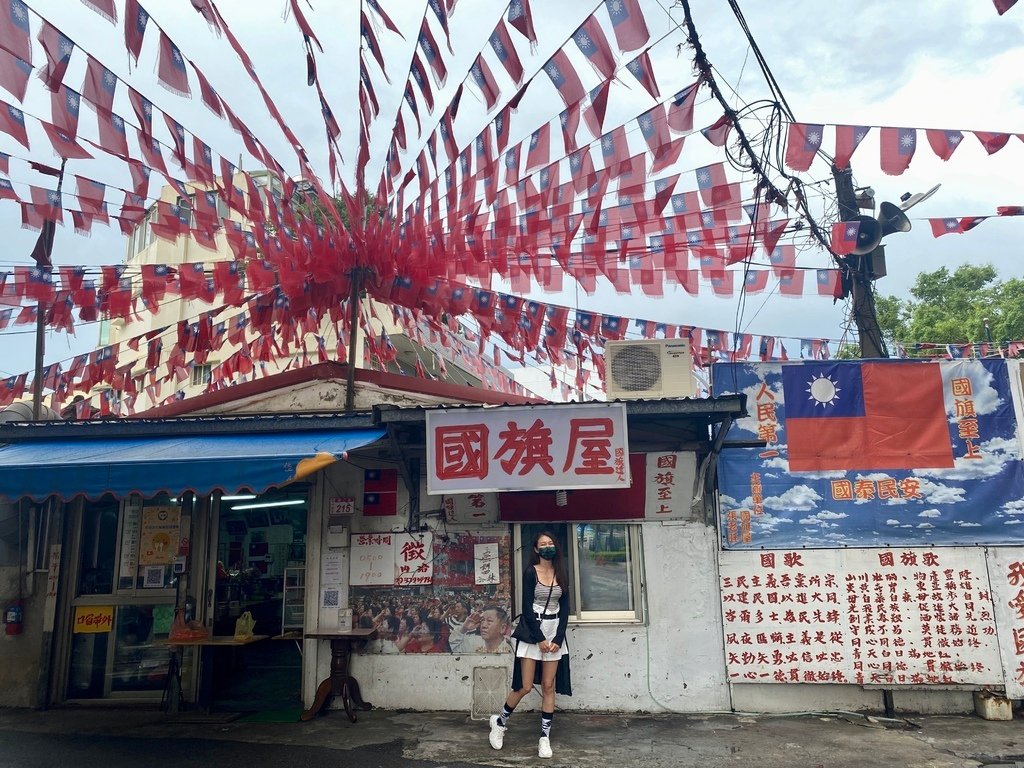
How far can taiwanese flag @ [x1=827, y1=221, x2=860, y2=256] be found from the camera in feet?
26.8

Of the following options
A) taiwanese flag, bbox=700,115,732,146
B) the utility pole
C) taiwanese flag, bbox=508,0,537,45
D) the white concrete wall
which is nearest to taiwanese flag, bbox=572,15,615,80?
taiwanese flag, bbox=508,0,537,45

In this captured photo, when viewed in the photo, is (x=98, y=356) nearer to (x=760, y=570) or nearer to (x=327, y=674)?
(x=327, y=674)

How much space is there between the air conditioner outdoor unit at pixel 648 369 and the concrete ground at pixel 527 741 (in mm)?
3385

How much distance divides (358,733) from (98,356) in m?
7.96

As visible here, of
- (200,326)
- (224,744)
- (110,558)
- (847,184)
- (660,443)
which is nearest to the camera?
(224,744)

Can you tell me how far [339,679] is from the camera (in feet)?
24.6

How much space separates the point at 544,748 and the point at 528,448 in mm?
2698

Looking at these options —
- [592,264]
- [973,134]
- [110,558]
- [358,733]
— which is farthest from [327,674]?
[973,134]

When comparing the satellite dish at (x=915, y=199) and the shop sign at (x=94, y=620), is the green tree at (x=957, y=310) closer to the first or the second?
the satellite dish at (x=915, y=199)

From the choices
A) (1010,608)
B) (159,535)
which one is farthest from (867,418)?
(159,535)

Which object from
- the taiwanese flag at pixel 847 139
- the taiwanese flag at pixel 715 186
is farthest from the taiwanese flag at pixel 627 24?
the taiwanese flag at pixel 715 186

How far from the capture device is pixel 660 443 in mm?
7715

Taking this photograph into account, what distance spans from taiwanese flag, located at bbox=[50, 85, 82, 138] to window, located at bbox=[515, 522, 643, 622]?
18.9ft

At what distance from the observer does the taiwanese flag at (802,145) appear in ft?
20.9
